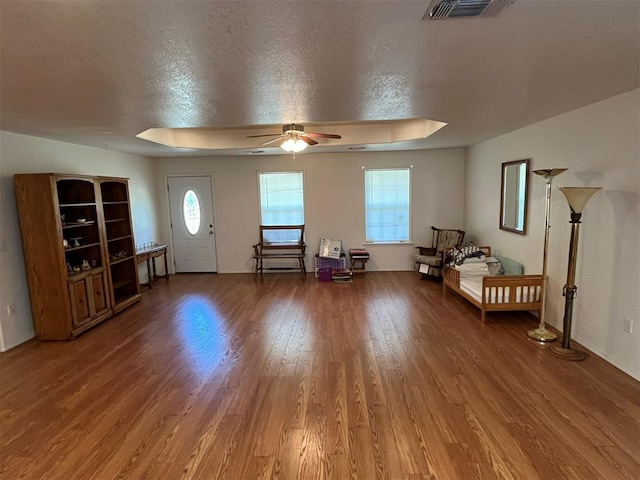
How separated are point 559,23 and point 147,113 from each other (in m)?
3.09

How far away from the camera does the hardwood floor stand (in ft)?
6.52

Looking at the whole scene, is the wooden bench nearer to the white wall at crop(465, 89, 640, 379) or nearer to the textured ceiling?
the textured ceiling

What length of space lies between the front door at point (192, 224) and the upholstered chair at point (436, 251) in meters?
4.00

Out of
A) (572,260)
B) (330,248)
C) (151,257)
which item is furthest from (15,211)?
(572,260)

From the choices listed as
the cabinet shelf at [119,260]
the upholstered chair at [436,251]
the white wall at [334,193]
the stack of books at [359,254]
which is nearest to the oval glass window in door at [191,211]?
the white wall at [334,193]

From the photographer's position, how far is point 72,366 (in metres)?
3.22

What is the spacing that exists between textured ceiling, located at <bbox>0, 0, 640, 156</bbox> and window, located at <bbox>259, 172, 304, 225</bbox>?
322 cm

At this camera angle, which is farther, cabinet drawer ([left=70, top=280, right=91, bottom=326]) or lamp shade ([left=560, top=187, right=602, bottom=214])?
cabinet drawer ([left=70, top=280, right=91, bottom=326])

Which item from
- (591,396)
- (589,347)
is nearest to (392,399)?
(591,396)

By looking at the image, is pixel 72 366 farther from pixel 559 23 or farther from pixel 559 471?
pixel 559 23

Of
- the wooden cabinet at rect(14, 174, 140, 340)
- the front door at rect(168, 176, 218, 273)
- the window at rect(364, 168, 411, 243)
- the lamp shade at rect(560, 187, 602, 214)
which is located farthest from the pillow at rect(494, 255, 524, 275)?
the wooden cabinet at rect(14, 174, 140, 340)

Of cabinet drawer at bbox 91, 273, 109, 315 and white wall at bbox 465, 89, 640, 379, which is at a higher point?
white wall at bbox 465, 89, 640, 379

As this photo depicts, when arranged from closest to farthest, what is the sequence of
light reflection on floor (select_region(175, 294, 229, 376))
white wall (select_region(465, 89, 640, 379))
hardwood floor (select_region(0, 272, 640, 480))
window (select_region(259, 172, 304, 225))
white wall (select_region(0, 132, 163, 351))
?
1. hardwood floor (select_region(0, 272, 640, 480))
2. white wall (select_region(465, 89, 640, 379))
3. light reflection on floor (select_region(175, 294, 229, 376))
4. white wall (select_region(0, 132, 163, 351))
5. window (select_region(259, 172, 304, 225))

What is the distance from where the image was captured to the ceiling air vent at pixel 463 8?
1.38m
